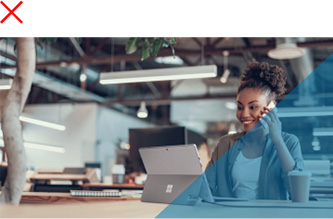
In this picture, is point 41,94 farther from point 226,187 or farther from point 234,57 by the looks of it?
point 226,187

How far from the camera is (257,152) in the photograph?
86.4 inches

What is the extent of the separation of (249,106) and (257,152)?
26cm

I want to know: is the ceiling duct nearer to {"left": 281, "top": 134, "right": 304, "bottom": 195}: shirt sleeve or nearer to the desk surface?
{"left": 281, "top": 134, "right": 304, "bottom": 195}: shirt sleeve

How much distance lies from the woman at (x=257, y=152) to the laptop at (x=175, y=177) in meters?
0.42

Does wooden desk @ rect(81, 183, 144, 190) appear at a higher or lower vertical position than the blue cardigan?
higher

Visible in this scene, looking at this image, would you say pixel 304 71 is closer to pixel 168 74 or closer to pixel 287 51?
pixel 287 51

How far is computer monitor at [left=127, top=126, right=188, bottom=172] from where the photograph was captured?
3.95 m

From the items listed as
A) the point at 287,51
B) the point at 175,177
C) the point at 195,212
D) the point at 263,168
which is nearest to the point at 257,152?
the point at 263,168

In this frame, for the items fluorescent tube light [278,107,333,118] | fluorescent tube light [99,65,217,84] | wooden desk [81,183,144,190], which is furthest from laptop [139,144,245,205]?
fluorescent tube light [278,107,333,118]

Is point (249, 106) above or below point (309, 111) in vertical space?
below

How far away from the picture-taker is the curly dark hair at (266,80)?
2221mm

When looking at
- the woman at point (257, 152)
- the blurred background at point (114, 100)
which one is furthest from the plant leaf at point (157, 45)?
the blurred background at point (114, 100)
